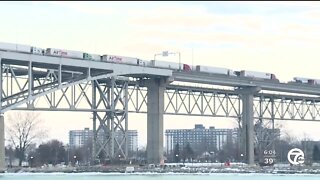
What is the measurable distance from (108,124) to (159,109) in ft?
26.1

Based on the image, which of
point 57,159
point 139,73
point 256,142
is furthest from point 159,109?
point 57,159

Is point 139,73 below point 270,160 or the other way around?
the other way around

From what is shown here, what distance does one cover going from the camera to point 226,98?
117 m

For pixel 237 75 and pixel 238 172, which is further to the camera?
pixel 237 75

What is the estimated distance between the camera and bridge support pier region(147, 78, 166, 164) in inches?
3878

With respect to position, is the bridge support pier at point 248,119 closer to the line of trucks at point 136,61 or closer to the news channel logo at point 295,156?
the line of trucks at point 136,61

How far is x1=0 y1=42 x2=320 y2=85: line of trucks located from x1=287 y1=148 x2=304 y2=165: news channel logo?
15662mm

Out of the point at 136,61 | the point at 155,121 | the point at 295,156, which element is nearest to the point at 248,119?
the point at 295,156

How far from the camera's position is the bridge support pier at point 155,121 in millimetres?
98500

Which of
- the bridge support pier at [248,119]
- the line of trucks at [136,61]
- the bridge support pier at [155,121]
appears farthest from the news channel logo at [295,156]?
the bridge support pier at [155,121]

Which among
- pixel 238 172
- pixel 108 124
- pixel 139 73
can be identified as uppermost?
pixel 139 73

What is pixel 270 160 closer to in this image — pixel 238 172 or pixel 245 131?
pixel 245 131

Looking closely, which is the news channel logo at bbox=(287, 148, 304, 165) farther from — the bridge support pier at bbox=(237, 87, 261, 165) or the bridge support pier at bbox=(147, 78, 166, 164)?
the bridge support pier at bbox=(147, 78, 166, 164)

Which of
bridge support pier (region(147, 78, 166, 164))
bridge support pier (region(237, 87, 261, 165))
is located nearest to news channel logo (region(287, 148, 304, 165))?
bridge support pier (region(237, 87, 261, 165))
